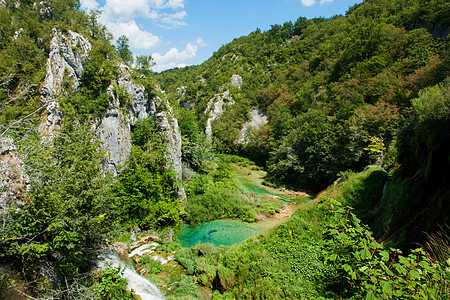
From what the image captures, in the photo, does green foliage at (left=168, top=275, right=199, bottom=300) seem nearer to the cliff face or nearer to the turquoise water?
the turquoise water

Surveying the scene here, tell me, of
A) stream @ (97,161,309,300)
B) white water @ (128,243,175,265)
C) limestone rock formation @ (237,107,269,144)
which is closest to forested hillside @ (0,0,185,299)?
stream @ (97,161,309,300)

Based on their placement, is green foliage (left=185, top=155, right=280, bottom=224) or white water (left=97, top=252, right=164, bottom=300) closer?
white water (left=97, top=252, right=164, bottom=300)

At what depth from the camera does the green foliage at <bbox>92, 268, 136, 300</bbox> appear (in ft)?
19.7

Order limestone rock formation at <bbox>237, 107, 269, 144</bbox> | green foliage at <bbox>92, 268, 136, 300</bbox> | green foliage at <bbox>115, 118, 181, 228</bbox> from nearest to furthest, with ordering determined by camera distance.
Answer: green foliage at <bbox>92, 268, 136, 300</bbox> → green foliage at <bbox>115, 118, 181, 228</bbox> → limestone rock formation at <bbox>237, 107, 269, 144</bbox>

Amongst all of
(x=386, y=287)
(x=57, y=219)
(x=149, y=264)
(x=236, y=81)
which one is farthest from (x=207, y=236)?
(x=236, y=81)

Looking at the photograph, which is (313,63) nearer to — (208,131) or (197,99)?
(208,131)

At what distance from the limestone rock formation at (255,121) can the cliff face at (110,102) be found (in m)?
31.4

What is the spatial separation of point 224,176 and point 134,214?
14590 mm

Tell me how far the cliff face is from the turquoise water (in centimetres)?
385

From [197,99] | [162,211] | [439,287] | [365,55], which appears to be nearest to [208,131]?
[197,99]

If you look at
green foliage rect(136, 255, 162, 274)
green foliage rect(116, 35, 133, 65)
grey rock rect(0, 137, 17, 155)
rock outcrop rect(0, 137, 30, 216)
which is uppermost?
green foliage rect(116, 35, 133, 65)

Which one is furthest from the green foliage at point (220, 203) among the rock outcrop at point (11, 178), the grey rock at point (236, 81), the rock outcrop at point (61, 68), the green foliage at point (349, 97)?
the grey rock at point (236, 81)

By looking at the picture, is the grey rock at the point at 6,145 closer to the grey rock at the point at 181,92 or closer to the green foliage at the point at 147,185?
the green foliage at the point at 147,185

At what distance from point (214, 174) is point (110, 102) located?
53.9ft
